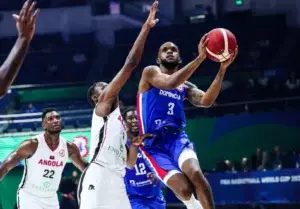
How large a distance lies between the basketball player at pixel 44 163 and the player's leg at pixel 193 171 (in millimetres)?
1838

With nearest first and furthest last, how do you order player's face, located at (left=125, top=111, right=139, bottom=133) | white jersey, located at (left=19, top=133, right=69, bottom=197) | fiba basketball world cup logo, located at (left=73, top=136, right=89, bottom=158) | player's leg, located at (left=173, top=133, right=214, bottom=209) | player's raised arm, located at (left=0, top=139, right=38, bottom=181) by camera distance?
player's leg, located at (left=173, top=133, right=214, bottom=209) → player's face, located at (left=125, top=111, right=139, bottom=133) → player's raised arm, located at (left=0, top=139, right=38, bottom=181) → white jersey, located at (left=19, top=133, right=69, bottom=197) → fiba basketball world cup logo, located at (left=73, top=136, right=89, bottom=158)

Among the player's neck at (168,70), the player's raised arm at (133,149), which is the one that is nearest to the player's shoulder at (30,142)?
the player's raised arm at (133,149)

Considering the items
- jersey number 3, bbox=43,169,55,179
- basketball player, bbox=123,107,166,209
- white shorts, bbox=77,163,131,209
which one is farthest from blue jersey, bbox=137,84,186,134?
jersey number 3, bbox=43,169,55,179

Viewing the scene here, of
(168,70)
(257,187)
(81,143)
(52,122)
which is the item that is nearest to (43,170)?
(52,122)

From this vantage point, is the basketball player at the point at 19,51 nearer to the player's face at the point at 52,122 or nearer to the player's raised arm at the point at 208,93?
the player's raised arm at the point at 208,93

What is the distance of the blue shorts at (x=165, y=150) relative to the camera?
267 inches

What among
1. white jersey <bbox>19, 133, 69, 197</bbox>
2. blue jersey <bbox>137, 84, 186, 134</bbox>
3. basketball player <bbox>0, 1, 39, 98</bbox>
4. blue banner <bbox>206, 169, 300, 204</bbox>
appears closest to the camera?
basketball player <bbox>0, 1, 39, 98</bbox>

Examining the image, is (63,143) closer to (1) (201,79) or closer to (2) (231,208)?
(2) (231,208)

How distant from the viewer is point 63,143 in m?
8.45

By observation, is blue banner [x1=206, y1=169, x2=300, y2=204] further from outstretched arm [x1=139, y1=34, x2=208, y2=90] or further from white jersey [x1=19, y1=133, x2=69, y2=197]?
outstretched arm [x1=139, y1=34, x2=208, y2=90]

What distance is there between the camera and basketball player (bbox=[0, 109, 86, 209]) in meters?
7.96

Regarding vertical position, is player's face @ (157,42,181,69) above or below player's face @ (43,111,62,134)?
above

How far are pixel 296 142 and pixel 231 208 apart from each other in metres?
3.55

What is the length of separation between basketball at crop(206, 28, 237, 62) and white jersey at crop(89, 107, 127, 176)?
1.07 meters
